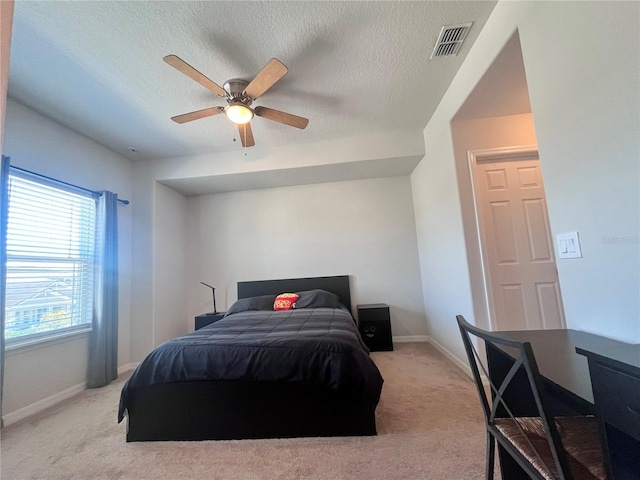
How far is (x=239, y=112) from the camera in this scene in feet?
7.42

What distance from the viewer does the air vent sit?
186 centimetres

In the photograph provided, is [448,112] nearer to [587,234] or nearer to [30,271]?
[587,234]

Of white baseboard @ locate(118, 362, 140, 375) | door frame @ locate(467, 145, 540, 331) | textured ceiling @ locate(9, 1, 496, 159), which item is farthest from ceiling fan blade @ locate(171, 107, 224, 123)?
white baseboard @ locate(118, 362, 140, 375)

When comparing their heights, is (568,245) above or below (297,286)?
above

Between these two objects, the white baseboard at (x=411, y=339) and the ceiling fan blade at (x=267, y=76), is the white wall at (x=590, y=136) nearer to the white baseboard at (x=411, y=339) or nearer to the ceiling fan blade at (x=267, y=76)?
the ceiling fan blade at (x=267, y=76)

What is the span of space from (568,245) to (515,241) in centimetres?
127

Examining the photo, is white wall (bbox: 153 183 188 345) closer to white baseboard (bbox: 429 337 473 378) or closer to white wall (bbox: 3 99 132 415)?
white wall (bbox: 3 99 132 415)

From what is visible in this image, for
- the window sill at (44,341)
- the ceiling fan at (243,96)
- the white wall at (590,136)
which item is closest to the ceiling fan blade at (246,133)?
the ceiling fan at (243,96)

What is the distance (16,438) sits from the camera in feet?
6.18

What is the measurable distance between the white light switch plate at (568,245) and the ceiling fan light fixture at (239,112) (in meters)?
2.29

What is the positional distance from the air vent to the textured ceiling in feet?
0.17

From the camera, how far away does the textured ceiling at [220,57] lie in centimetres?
170

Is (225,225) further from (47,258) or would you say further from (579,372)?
(579,372)

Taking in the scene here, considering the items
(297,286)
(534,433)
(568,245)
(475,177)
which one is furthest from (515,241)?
(297,286)
